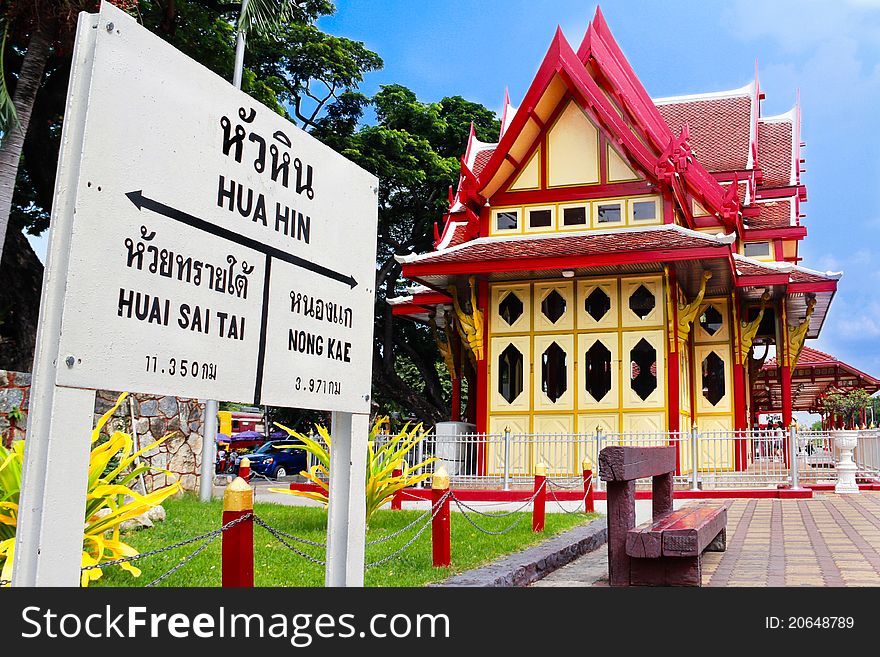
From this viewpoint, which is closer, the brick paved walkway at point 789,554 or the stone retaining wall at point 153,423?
the brick paved walkway at point 789,554

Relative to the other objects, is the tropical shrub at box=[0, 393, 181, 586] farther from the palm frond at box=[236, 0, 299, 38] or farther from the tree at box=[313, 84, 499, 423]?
the tree at box=[313, 84, 499, 423]

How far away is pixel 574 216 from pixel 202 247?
1459 centimetres

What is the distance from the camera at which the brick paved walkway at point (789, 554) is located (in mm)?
5938

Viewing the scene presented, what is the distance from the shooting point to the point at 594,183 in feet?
54.9

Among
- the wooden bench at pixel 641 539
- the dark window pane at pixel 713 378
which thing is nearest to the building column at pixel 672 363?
the dark window pane at pixel 713 378

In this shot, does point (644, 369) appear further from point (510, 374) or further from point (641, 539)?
point (641, 539)

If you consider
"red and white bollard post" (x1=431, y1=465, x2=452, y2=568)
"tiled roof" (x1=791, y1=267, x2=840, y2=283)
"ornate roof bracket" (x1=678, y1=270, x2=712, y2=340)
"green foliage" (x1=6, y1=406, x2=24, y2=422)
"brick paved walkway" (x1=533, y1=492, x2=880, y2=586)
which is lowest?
"brick paved walkway" (x1=533, y1=492, x2=880, y2=586)

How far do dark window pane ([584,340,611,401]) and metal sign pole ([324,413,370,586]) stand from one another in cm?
1246

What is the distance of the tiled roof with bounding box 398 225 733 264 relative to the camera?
14648 mm

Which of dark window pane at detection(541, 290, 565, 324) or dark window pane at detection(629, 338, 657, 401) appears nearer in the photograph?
dark window pane at detection(629, 338, 657, 401)

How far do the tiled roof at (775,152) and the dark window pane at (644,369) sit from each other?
866 centimetres

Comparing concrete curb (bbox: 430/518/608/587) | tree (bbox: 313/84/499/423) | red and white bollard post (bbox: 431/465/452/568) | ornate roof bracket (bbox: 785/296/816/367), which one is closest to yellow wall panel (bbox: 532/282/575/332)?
ornate roof bracket (bbox: 785/296/816/367)

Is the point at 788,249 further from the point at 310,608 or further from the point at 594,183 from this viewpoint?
the point at 310,608

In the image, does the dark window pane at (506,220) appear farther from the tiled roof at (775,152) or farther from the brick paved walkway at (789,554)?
the tiled roof at (775,152)
